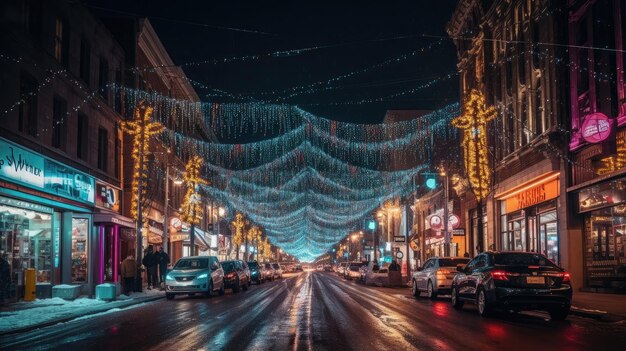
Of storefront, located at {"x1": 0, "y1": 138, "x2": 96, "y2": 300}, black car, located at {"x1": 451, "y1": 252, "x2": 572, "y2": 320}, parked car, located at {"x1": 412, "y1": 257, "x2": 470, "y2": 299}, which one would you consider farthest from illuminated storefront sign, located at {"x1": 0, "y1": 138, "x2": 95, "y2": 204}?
black car, located at {"x1": 451, "y1": 252, "x2": 572, "y2": 320}

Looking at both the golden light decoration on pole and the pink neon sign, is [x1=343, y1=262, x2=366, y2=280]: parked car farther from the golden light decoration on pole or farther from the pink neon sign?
the pink neon sign

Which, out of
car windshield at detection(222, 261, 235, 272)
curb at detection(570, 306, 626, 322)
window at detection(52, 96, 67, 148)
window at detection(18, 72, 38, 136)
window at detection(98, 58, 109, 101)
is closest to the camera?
curb at detection(570, 306, 626, 322)

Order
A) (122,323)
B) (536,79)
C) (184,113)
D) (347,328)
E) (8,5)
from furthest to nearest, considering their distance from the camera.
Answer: (184,113), (536,79), (8,5), (122,323), (347,328)

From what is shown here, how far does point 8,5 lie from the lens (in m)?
22.5

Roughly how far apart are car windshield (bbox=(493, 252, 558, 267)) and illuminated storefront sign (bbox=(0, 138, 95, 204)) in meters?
14.1

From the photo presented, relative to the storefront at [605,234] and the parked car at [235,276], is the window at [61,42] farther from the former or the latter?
the storefront at [605,234]

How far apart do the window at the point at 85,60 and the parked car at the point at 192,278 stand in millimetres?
9031

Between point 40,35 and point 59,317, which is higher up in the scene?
point 40,35

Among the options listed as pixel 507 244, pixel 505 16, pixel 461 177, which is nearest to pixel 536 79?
pixel 505 16

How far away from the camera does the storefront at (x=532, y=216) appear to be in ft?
103

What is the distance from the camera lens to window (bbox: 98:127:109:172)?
3384 centimetres

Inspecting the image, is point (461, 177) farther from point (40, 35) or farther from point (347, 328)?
point (347, 328)

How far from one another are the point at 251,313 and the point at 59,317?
4.86 metres

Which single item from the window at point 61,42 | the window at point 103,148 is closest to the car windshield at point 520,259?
the window at point 61,42
